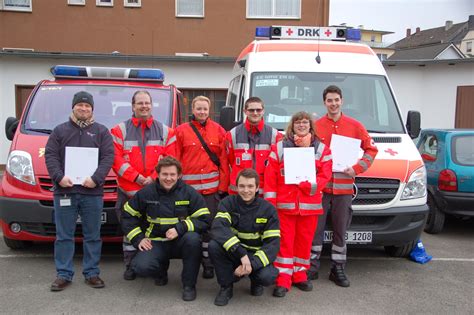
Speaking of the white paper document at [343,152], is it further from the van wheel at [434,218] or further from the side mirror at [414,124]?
the van wheel at [434,218]

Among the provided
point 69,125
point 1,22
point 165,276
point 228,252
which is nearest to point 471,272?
point 228,252

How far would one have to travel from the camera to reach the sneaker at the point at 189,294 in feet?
14.1

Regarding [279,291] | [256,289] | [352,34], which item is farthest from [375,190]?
[352,34]

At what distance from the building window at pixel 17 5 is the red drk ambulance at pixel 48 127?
12.3 meters

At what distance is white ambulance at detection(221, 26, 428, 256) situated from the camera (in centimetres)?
495

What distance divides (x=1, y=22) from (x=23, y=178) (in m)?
13.8

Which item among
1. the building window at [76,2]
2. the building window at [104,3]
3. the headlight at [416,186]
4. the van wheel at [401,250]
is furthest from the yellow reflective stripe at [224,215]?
the building window at [76,2]

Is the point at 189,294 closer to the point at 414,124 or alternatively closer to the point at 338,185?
the point at 338,185

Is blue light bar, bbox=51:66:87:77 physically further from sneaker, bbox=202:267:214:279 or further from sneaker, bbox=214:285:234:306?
sneaker, bbox=214:285:234:306

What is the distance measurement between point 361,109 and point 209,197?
2.27 metres

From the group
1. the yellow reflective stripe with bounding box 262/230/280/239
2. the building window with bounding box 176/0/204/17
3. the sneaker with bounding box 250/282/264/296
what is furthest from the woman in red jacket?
the building window with bounding box 176/0/204/17

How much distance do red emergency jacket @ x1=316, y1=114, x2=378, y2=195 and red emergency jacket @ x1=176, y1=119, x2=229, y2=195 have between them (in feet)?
3.41

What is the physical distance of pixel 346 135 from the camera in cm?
473

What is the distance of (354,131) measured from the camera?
15.5 feet
